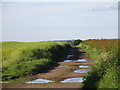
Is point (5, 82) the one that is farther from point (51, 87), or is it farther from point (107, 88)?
point (107, 88)

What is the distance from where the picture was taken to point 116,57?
15.4 m

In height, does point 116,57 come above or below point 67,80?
above

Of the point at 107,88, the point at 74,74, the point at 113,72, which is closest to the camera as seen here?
the point at 107,88

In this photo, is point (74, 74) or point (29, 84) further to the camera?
point (74, 74)

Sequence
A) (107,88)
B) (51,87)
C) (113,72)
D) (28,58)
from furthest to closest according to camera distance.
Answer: (28,58)
(51,87)
(113,72)
(107,88)

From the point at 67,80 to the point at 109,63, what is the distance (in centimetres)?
239

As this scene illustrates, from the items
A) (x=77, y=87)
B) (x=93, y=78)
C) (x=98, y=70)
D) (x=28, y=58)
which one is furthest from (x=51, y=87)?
(x=28, y=58)

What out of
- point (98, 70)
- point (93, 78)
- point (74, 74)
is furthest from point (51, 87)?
point (74, 74)

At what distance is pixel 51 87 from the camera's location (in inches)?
498

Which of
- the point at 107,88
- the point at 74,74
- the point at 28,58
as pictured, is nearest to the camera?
the point at 107,88

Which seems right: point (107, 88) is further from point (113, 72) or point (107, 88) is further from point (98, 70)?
point (98, 70)

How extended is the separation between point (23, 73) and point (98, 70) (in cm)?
515

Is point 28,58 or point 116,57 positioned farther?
point 28,58

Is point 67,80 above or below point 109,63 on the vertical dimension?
below
